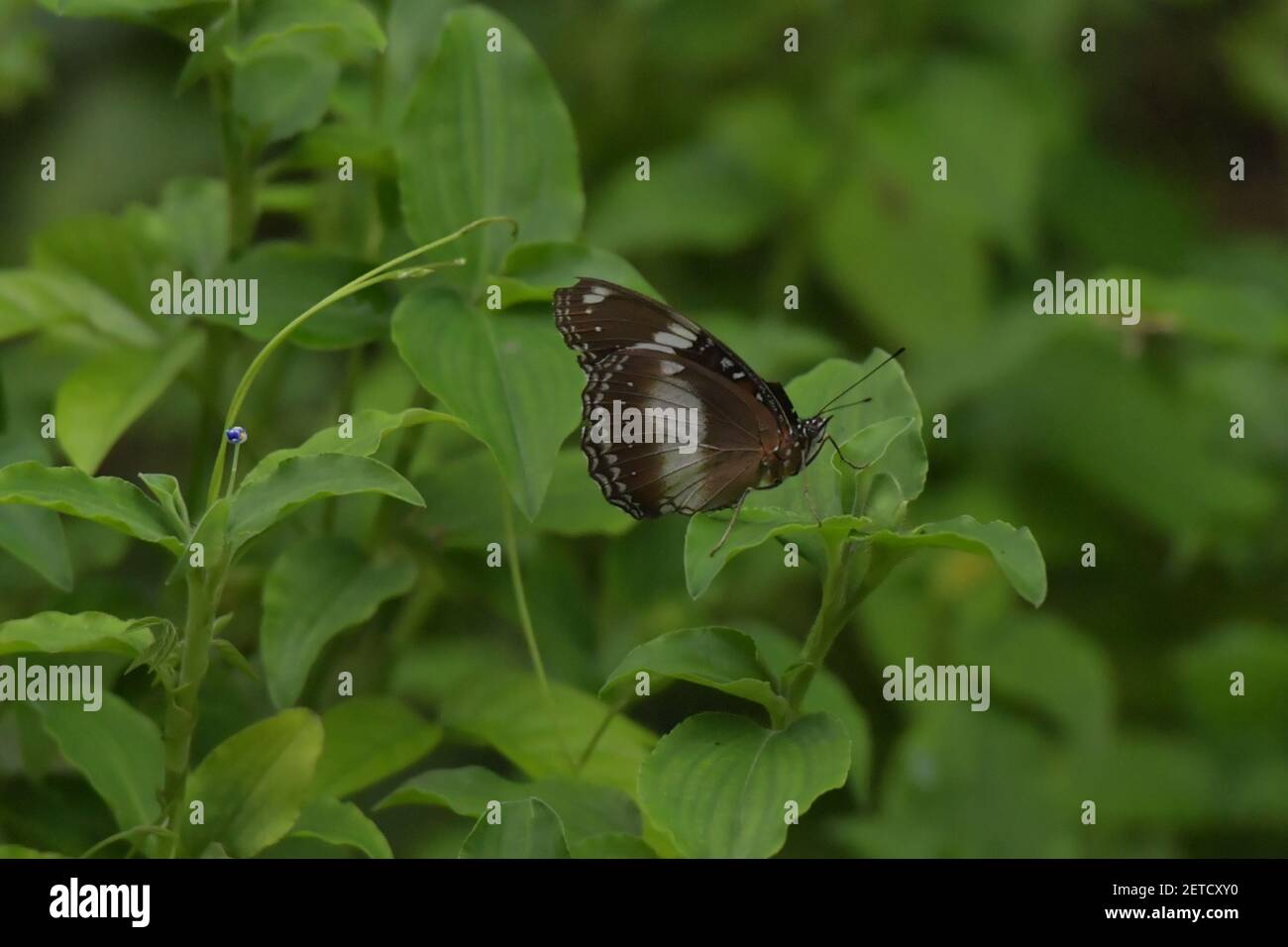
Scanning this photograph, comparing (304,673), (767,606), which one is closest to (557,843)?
(304,673)

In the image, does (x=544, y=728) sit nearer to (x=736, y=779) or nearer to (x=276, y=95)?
(x=736, y=779)

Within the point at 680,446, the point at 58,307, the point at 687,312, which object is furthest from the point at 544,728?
the point at 687,312

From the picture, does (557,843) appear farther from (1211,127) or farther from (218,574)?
(1211,127)

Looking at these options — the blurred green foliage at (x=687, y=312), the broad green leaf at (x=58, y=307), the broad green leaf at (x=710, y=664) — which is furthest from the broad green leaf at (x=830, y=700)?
the broad green leaf at (x=58, y=307)

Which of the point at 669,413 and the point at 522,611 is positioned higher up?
the point at 669,413

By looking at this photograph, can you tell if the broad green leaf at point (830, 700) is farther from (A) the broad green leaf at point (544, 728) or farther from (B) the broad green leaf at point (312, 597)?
(B) the broad green leaf at point (312, 597)

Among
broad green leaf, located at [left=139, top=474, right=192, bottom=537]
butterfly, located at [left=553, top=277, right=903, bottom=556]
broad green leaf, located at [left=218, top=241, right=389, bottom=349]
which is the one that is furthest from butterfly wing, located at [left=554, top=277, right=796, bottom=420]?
broad green leaf, located at [left=139, top=474, right=192, bottom=537]
